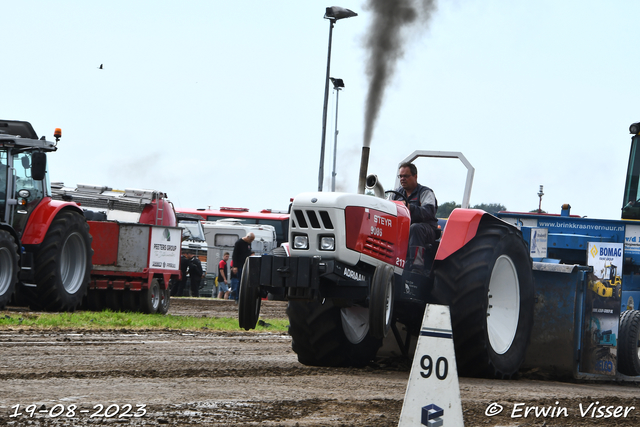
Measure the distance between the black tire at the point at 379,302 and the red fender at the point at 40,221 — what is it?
810 cm

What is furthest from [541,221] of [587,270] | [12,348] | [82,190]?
[82,190]

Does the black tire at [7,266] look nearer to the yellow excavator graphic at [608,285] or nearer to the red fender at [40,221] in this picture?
the red fender at [40,221]

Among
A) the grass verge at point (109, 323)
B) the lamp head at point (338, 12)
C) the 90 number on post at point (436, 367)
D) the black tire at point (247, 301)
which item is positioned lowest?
the grass verge at point (109, 323)

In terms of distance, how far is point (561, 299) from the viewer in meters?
8.76

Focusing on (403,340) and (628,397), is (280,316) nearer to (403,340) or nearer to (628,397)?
(403,340)

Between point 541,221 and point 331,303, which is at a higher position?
point 541,221

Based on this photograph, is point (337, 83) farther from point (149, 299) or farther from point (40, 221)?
point (40, 221)

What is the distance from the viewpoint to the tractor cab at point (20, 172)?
1363 centimetres

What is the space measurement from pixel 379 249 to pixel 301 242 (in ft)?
2.22

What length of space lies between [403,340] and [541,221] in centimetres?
375

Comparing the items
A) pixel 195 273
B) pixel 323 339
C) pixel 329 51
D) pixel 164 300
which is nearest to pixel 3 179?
pixel 164 300

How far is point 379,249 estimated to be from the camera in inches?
304

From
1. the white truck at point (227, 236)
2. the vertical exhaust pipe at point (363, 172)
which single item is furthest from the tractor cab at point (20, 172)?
the white truck at point (227, 236)

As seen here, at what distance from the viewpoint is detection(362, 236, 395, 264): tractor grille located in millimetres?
7609
